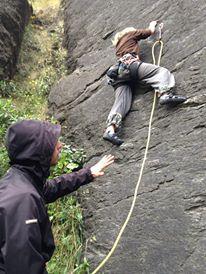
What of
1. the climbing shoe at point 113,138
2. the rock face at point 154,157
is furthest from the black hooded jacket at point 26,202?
the climbing shoe at point 113,138

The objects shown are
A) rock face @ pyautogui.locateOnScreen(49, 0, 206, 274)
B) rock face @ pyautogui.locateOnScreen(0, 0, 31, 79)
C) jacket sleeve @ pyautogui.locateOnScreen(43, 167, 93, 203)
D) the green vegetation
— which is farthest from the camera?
rock face @ pyautogui.locateOnScreen(0, 0, 31, 79)

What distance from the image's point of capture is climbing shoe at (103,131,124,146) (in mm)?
7203

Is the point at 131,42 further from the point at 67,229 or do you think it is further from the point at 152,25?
the point at 67,229

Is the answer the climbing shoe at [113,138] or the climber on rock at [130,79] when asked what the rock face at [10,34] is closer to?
the climber on rock at [130,79]

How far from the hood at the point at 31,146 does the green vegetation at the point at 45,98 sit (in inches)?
99.5

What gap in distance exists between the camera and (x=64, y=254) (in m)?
6.56

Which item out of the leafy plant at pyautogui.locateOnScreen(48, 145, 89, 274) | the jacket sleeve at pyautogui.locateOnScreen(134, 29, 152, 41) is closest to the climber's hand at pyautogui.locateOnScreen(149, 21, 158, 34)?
the jacket sleeve at pyautogui.locateOnScreen(134, 29, 152, 41)

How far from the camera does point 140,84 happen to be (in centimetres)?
778

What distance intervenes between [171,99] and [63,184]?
2.58 m

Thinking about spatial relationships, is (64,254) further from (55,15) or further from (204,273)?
(55,15)

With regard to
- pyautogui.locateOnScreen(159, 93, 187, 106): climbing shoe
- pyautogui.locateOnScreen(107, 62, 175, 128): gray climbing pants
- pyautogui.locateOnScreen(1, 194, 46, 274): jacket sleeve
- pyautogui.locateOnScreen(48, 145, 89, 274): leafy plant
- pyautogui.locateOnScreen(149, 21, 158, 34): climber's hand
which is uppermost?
pyautogui.locateOnScreen(1, 194, 46, 274): jacket sleeve

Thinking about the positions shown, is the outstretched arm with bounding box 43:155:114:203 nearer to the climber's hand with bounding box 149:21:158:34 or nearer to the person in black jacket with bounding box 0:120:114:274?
the person in black jacket with bounding box 0:120:114:274

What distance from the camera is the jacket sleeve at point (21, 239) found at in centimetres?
348

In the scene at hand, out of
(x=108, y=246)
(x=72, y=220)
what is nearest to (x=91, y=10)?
(x=72, y=220)
